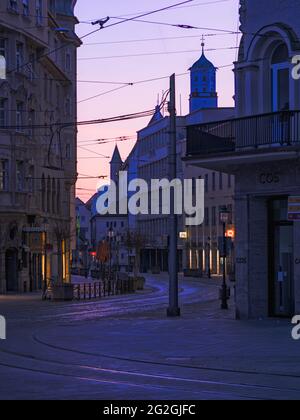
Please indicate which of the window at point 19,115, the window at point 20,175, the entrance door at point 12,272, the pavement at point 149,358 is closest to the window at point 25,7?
the window at point 19,115

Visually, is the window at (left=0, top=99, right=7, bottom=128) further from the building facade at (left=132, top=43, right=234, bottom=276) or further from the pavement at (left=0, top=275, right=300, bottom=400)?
the building facade at (left=132, top=43, right=234, bottom=276)

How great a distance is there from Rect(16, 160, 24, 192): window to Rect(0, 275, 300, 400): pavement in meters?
23.3

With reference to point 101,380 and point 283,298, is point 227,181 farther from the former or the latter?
point 101,380

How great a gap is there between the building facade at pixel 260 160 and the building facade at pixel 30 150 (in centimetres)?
2409

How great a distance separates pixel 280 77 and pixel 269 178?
2985 mm

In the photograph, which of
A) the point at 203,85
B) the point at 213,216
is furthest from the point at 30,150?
the point at 203,85

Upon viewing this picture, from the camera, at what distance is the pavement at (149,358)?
42.9 feet

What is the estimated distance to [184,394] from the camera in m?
12.6

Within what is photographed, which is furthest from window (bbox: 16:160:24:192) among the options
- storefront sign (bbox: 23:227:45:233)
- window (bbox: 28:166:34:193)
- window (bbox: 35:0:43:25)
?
window (bbox: 35:0:43:25)

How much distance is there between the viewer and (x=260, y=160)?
81.3 ft

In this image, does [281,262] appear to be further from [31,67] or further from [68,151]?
[68,151]

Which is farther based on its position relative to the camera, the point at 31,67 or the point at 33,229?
the point at 31,67

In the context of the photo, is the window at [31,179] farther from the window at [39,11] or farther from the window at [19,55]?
the window at [39,11]

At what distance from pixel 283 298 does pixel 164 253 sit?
94.2 metres
